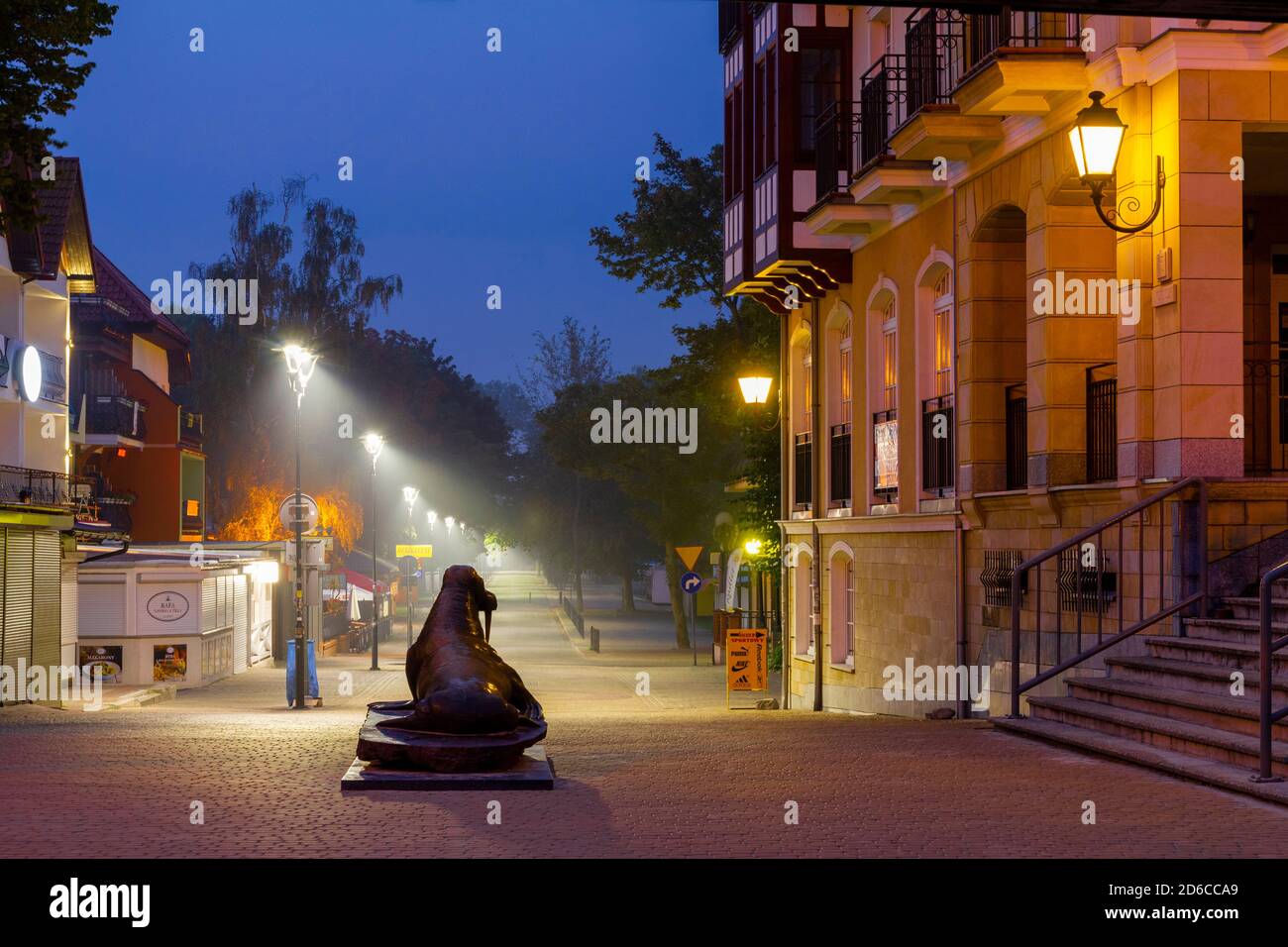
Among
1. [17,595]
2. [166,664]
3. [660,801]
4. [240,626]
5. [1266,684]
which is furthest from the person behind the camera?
[240,626]

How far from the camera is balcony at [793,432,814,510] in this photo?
27.1 meters

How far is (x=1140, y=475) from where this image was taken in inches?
569

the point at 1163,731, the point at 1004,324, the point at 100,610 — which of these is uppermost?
the point at 1004,324

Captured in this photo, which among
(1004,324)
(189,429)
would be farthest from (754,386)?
(189,429)

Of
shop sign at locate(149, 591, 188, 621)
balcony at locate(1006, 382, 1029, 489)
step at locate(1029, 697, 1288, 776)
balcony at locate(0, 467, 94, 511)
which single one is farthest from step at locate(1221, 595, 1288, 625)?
shop sign at locate(149, 591, 188, 621)

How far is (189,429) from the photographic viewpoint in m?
55.9

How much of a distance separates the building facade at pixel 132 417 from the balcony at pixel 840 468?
84.0ft

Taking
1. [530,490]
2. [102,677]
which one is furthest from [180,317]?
[102,677]

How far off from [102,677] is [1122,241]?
91.4 feet

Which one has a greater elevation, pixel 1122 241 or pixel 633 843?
pixel 1122 241

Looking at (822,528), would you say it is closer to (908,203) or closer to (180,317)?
(908,203)

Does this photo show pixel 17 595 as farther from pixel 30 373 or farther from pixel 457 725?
pixel 457 725

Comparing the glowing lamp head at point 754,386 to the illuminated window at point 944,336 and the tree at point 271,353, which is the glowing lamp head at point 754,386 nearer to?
the illuminated window at point 944,336

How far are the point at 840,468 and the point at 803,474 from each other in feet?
7.32
